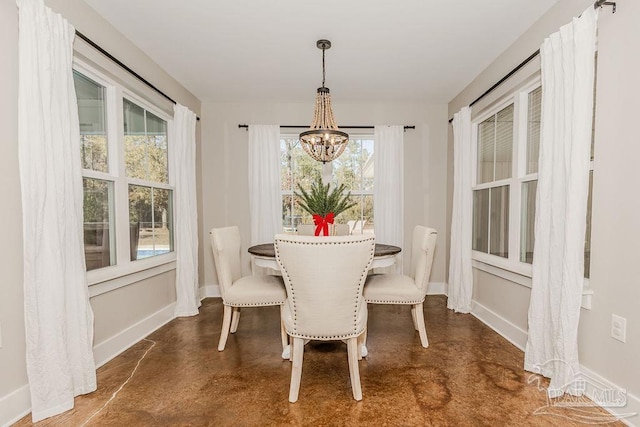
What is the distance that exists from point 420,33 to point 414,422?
8.99 ft

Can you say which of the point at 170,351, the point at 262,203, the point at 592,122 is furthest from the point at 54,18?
the point at 592,122

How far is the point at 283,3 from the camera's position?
2168 mm

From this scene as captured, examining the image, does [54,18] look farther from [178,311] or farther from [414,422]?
[414,422]

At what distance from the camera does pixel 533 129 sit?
104 inches

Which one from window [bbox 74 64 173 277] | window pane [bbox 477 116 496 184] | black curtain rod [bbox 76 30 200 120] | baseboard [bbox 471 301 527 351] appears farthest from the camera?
window pane [bbox 477 116 496 184]

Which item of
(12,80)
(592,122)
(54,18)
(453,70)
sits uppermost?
(453,70)

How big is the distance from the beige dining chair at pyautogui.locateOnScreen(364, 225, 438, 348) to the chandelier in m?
1.10

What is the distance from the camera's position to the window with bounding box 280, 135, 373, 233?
14.0ft

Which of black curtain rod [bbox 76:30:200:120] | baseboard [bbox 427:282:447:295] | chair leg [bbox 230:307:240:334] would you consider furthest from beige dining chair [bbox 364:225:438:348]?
black curtain rod [bbox 76:30:200:120]

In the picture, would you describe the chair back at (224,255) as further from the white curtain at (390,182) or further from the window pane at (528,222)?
the window pane at (528,222)

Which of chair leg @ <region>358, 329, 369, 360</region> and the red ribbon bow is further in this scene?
the red ribbon bow

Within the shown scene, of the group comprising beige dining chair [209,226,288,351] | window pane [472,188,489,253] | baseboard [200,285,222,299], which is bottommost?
baseboard [200,285,222,299]

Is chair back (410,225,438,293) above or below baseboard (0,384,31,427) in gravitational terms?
above

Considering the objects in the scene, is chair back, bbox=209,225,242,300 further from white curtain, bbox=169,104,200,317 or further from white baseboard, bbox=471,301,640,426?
white baseboard, bbox=471,301,640,426
